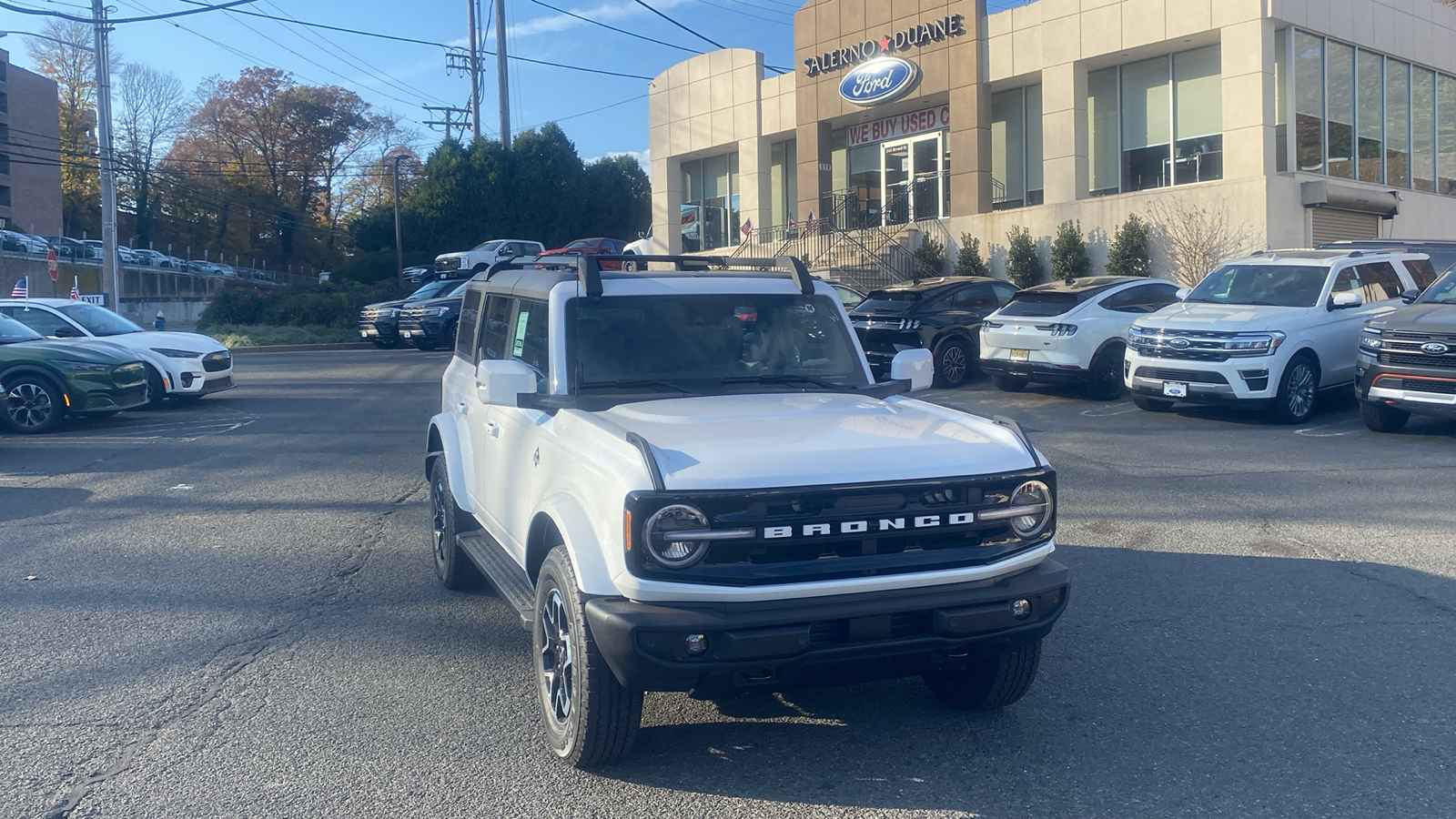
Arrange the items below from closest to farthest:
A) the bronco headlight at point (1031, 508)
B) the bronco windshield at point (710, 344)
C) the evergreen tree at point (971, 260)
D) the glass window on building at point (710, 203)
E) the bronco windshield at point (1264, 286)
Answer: the bronco headlight at point (1031, 508) → the bronco windshield at point (710, 344) → the bronco windshield at point (1264, 286) → the evergreen tree at point (971, 260) → the glass window on building at point (710, 203)

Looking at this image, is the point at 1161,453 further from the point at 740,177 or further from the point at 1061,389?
the point at 740,177

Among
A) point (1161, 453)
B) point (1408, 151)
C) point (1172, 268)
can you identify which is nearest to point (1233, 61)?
point (1172, 268)

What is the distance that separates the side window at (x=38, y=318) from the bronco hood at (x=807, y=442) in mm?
14018

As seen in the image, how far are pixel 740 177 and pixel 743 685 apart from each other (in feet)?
110

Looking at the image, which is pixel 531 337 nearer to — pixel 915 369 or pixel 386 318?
pixel 915 369

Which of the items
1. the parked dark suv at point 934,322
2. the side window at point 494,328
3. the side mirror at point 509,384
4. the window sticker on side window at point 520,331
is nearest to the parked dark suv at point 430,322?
the parked dark suv at point 934,322

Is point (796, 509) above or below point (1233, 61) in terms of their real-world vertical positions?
below

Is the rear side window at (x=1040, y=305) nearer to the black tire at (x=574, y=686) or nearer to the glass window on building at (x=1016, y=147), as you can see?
the black tire at (x=574, y=686)

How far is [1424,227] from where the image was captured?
27.8 metres

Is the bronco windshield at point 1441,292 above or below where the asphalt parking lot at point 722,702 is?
above

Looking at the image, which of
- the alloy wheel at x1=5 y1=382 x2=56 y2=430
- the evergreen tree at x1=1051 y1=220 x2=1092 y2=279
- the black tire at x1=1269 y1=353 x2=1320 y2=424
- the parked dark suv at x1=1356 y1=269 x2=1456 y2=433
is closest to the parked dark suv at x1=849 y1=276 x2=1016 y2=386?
the black tire at x1=1269 y1=353 x2=1320 y2=424

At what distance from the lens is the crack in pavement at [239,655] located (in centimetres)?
410

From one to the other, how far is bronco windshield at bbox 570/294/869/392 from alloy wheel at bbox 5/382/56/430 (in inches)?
434

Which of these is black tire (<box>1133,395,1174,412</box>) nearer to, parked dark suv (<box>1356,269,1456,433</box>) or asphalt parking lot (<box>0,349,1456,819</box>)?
parked dark suv (<box>1356,269,1456,433</box>)
